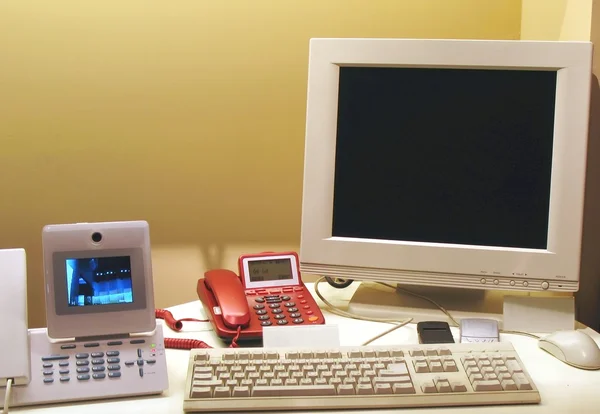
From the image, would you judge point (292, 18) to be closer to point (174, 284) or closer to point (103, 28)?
point (103, 28)

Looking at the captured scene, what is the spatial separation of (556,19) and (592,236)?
0.46 metres

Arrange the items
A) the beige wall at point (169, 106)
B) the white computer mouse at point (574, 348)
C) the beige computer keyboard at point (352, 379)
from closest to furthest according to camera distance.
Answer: the beige computer keyboard at point (352, 379) < the white computer mouse at point (574, 348) < the beige wall at point (169, 106)

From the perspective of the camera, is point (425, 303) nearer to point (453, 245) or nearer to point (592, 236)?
point (453, 245)

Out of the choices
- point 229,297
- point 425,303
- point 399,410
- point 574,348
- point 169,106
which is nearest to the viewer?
point 399,410

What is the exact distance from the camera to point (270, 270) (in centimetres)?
128

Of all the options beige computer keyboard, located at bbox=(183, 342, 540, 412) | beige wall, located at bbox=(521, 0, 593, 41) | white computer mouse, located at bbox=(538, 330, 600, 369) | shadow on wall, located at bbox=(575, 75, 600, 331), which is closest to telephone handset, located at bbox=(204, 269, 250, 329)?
beige computer keyboard, located at bbox=(183, 342, 540, 412)

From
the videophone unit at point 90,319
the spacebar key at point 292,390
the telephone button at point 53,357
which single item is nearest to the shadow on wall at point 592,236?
the spacebar key at point 292,390

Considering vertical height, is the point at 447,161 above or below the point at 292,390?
above

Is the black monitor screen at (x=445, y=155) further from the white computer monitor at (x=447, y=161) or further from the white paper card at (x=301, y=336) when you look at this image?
the white paper card at (x=301, y=336)

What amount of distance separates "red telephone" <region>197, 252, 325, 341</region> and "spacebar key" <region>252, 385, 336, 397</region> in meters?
0.20

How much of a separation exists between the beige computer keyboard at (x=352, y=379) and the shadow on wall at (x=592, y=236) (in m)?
0.42

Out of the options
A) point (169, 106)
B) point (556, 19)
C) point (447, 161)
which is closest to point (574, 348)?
point (447, 161)

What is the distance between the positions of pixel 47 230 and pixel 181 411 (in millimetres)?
320

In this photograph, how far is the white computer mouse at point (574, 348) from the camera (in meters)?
1.02
